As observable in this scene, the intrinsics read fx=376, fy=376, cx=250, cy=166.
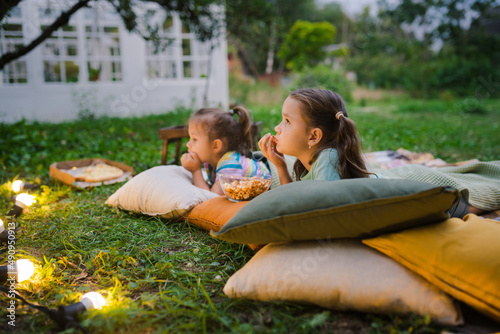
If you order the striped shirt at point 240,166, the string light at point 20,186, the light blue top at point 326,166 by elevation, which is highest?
the light blue top at point 326,166

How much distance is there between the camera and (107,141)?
17.3 feet

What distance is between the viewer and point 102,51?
885 centimetres

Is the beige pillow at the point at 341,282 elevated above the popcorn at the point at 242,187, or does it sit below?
below

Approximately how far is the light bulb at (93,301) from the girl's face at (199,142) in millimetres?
1465

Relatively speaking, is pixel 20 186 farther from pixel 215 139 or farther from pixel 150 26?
pixel 150 26

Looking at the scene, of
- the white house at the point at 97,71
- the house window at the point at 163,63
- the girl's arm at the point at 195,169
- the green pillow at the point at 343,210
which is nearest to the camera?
the green pillow at the point at 343,210

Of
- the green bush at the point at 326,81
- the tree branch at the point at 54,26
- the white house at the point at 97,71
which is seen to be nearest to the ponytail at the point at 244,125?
the tree branch at the point at 54,26

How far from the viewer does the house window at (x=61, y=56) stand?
8.41 m

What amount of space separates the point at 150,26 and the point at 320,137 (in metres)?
4.62

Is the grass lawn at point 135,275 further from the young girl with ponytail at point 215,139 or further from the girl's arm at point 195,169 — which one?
the young girl with ponytail at point 215,139

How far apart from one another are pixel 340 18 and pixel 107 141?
31.8 meters

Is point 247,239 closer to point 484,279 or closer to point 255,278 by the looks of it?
point 255,278

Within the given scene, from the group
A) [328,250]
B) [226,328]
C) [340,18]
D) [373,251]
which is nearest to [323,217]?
[328,250]

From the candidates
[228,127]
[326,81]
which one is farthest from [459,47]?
[228,127]
